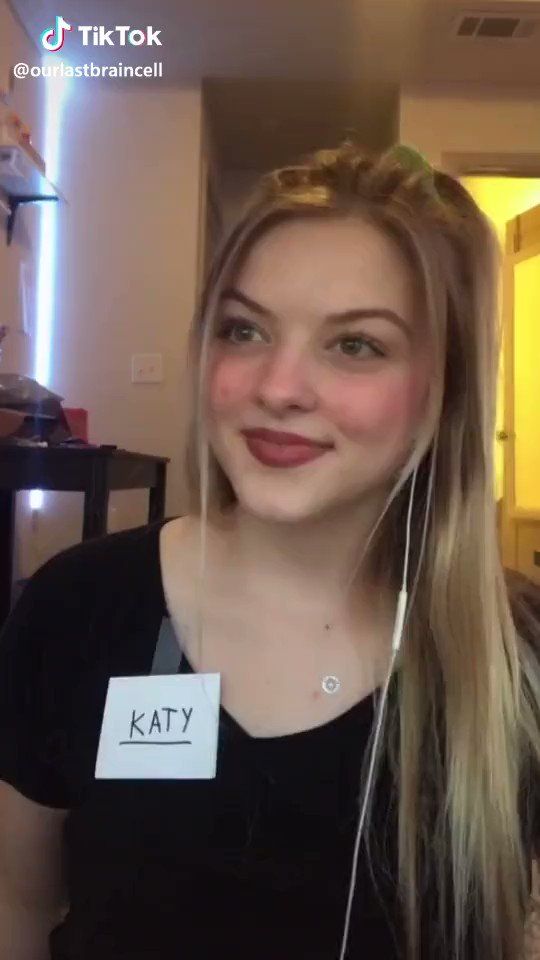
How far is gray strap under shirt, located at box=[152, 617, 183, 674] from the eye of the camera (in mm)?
625

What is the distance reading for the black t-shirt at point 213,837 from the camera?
569 mm

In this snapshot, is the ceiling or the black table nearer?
the black table

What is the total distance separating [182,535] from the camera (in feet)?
2.24

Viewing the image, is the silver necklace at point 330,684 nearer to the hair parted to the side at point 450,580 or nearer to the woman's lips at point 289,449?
the hair parted to the side at point 450,580

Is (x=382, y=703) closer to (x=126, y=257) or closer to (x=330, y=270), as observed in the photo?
(x=330, y=270)

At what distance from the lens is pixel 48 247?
268cm

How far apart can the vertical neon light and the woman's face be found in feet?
7.08

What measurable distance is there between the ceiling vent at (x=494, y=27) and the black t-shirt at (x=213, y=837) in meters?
2.40

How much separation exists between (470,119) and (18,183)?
151 cm

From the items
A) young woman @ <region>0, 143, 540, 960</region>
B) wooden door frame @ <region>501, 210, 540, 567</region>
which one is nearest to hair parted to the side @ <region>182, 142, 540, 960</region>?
young woman @ <region>0, 143, 540, 960</region>

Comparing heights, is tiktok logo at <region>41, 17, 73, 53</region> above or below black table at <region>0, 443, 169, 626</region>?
above

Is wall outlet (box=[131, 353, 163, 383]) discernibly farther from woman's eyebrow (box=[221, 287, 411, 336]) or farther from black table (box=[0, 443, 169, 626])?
woman's eyebrow (box=[221, 287, 411, 336])

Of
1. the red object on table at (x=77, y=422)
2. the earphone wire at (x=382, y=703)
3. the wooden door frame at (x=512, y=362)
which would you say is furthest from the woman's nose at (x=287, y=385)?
the wooden door frame at (x=512, y=362)

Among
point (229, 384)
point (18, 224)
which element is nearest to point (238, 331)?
point (229, 384)
